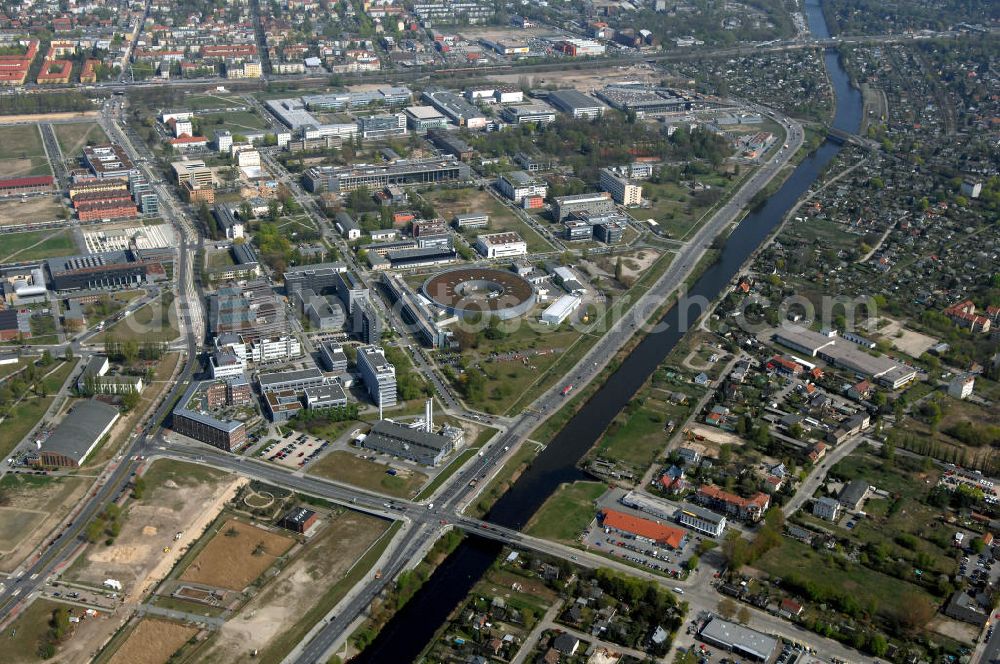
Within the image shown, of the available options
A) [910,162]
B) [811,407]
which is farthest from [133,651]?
[910,162]

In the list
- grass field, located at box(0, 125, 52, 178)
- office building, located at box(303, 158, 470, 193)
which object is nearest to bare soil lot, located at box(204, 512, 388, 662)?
office building, located at box(303, 158, 470, 193)

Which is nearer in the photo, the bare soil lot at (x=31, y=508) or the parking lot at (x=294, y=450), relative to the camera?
the bare soil lot at (x=31, y=508)

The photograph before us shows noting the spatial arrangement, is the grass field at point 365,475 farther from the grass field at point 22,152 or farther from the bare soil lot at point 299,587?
the grass field at point 22,152

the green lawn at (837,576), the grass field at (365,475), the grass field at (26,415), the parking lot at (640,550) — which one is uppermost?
the grass field at (26,415)

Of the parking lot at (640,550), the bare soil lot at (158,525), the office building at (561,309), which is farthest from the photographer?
the office building at (561,309)

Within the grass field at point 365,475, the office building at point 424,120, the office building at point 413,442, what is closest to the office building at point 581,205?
the office building at point 424,120
